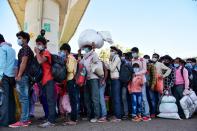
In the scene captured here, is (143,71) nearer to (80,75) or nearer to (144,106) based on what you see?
(144,106)

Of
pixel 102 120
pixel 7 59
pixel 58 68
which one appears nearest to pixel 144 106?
pixel 102 120

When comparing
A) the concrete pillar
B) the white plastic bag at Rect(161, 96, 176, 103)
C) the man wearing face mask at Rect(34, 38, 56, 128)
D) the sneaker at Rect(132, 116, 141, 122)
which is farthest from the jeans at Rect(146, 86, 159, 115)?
the concrete pillar

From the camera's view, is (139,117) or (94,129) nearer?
(94,129)

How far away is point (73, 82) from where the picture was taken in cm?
807

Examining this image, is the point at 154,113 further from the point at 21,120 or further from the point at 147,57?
the point at 21,120

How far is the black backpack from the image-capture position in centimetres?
885

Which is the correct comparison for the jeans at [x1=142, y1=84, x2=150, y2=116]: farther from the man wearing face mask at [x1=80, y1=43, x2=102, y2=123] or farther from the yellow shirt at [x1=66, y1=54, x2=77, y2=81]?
the yellow shirt at [x1=66, y1=54, x2=77, y2=81]

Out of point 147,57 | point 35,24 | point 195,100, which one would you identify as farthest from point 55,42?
point 195,100

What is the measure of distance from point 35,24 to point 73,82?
29.0ft

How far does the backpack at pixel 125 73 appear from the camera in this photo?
885 cm

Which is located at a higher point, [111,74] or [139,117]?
[111,74]

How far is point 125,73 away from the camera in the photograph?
888 centimetres

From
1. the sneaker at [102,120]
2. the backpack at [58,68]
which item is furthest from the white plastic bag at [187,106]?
the backpack at [58,68]

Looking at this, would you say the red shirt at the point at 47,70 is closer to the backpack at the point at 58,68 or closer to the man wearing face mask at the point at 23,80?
the backpack at the point at 58,68
